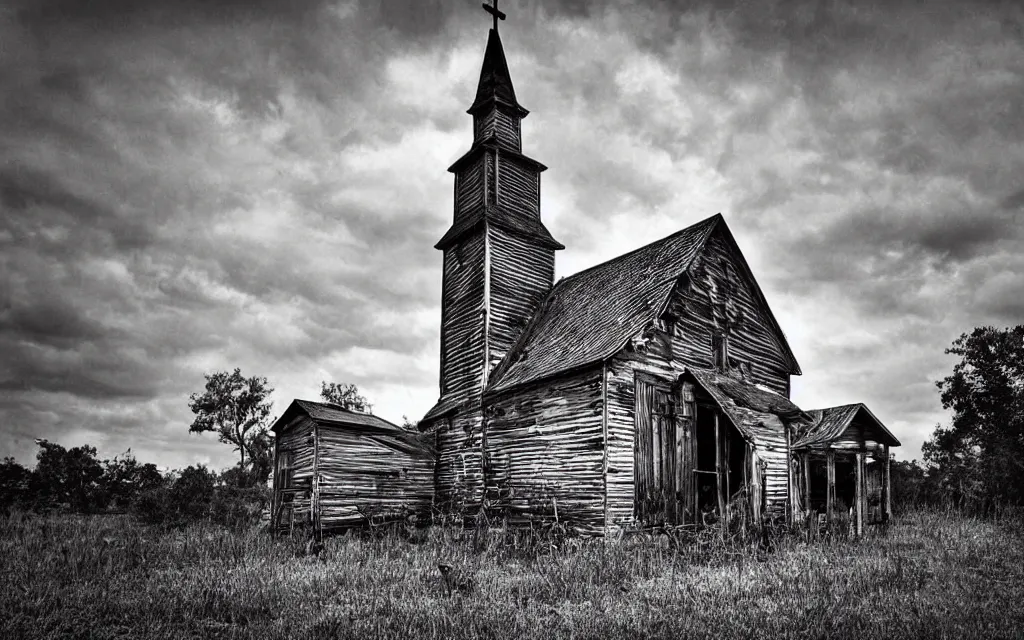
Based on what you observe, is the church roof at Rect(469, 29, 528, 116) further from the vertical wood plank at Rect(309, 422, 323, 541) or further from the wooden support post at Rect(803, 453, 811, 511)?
the wooden support post at Rect(803, 453, 811, 511)

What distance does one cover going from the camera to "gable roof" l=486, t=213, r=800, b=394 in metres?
16.5

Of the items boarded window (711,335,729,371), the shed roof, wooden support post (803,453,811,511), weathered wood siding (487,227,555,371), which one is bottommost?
wooden support post (803,453,811,511)

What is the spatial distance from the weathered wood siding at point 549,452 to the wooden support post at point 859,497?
6.17 meters

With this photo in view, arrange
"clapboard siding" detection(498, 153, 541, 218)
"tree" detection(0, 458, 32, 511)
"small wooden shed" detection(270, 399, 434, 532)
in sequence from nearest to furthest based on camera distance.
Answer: "small wooden shed" detection(270, 399, 434, 532), "clapboard siding" detection(498, 153, 541, 218), "tree" detection(0, 458, 32, 511)

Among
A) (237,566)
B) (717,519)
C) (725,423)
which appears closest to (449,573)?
(237,566)

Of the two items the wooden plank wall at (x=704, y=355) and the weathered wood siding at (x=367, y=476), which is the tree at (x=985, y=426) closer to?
the wooden plank wall at (x=704, y=355)

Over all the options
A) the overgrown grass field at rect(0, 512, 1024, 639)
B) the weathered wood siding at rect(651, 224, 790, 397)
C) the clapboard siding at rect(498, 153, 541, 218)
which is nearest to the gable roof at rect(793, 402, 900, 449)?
the weathered wood siding at rect(651, 224, 790, 397)

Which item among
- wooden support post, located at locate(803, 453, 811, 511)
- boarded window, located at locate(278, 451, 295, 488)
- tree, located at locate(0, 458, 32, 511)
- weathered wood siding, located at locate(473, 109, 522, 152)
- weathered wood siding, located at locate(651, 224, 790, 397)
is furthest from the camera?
tree, located at locate(0, 458, 32, 511)

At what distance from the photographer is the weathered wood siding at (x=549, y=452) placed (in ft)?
50.8

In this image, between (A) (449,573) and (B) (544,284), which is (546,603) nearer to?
(A) (449,573)

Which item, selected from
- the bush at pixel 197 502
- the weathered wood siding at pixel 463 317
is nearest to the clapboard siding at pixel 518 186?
the weathered wood siding at pixel 463 317

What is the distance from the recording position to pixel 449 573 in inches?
375

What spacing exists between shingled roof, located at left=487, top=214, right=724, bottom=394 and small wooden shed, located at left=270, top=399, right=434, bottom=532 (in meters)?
3.50

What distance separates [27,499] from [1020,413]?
4060cm
